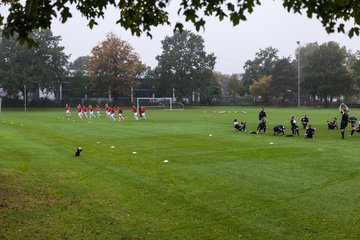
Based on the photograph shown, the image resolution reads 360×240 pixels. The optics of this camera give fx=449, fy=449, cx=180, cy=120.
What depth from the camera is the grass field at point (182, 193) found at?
8.35 m

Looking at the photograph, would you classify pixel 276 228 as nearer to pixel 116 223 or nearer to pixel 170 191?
pixel 116 223

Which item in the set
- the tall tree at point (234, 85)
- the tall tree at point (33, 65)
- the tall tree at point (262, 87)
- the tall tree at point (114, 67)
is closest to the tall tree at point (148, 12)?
the tall tree at point (33, 65)

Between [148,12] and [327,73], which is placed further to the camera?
[327,73]

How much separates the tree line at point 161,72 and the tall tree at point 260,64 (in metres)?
5.32

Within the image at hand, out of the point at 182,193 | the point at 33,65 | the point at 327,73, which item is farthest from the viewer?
the point at 327,73

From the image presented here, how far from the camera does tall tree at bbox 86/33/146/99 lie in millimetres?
94625

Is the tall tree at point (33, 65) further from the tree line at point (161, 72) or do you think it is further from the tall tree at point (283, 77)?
the tall tree at point (283, 77)

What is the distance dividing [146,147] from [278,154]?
21.3ft

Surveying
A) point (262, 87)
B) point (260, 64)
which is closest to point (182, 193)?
point (262, 87)

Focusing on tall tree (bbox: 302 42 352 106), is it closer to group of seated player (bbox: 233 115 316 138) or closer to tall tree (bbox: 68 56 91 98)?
tall tree (bbox: 68 56 91 98)

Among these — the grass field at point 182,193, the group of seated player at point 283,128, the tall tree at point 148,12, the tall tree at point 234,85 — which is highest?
the tall tree at point 234,85

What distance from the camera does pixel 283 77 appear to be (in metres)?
105

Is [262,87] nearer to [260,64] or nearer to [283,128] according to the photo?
[260,64]

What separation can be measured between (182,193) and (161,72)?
89.0m
